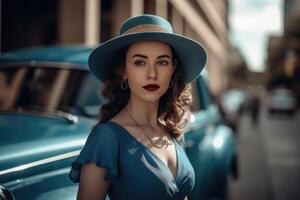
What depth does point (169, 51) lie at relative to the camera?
84.2 inches

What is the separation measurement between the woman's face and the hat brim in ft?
0.11

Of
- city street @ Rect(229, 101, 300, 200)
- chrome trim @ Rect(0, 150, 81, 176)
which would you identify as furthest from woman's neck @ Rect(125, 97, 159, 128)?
city street @ Rect(229, 101, 300, 200)

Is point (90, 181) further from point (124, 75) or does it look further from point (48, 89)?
point (48, 89)

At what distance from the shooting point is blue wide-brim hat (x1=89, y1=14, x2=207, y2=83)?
2.05m

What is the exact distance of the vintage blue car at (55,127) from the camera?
2432 millimetres

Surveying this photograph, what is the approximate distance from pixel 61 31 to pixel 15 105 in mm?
7408

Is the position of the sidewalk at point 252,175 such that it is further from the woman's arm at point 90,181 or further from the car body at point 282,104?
the car body at point 282,104

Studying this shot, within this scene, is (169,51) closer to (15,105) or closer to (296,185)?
(15,105)

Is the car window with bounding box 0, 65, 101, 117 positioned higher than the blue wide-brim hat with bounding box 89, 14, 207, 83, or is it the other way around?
the blue wide-brim hat with bounding box 89, 14, 207, 83

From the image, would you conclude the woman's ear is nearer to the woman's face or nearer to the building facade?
the woman's face

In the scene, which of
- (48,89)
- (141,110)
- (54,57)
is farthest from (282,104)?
(141,110)

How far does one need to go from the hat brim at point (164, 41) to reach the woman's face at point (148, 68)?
3 cm

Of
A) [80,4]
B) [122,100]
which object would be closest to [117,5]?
[80,4]

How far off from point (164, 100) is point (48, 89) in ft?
4.84
